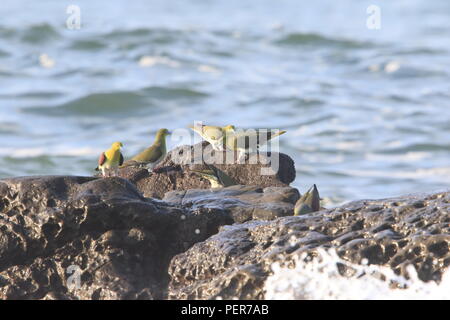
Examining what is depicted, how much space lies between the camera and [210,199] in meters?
5.59

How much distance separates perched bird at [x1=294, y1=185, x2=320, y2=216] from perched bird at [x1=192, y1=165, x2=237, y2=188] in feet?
3.08

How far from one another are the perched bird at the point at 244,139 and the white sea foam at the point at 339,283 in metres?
1.76

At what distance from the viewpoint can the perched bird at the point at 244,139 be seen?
6.38 meters

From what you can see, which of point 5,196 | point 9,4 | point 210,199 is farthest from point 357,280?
point 9,4

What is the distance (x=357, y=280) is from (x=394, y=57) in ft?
52.6

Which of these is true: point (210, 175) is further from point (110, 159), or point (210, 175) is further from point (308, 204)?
point (308, 204)

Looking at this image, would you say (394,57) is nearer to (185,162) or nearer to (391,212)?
(185,162)

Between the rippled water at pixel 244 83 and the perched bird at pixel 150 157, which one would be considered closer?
the perched bird at pixel 150 157

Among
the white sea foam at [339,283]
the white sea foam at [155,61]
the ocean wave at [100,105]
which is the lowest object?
the white sea foam at [339,283]

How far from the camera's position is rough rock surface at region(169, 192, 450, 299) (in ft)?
15.2

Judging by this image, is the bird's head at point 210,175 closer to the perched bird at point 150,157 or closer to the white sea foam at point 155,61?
the perched bird at point 150,157

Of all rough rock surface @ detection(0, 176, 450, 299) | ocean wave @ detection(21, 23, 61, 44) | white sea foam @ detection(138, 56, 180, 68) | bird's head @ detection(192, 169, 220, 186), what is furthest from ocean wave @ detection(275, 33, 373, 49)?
rough rock surface @ detection(0, 176, 450, 299)

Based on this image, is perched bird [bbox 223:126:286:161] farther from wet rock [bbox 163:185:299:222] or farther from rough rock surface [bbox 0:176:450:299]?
rough rock surface [bbox 0:176:450:299]

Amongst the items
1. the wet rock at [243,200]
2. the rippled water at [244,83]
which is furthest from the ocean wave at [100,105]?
the wet rock at [243,200]
